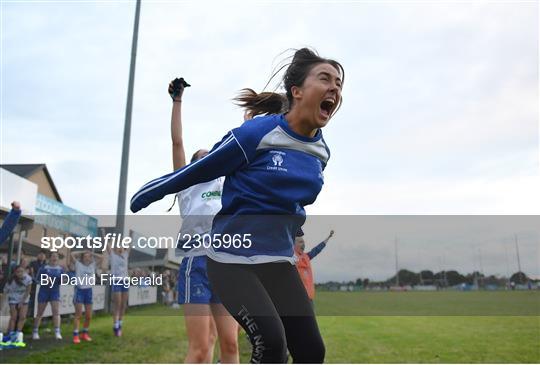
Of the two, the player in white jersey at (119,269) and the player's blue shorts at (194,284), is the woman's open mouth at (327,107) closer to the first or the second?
the player's blue shorts at (194,284)

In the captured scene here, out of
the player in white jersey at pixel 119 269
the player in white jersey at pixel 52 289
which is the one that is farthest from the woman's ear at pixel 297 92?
the player in white jersey at pixel 52 289

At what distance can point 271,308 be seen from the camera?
2.87 metres

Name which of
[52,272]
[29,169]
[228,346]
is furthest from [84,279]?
[29,169]

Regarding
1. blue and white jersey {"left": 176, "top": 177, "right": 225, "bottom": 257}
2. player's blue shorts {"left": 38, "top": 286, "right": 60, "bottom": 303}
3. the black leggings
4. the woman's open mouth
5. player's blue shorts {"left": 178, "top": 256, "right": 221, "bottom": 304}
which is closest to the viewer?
the black leggings

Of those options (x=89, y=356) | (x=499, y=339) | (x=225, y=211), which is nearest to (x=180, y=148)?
(x=225, y=211)

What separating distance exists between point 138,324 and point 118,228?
2.55 metres

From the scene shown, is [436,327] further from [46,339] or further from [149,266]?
[46,339]

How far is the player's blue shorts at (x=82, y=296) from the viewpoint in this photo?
439 inches

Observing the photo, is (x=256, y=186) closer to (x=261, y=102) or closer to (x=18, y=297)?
(x=261, y=102)

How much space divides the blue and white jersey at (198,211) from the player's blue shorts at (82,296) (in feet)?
23.9

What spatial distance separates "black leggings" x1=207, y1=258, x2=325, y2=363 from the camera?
2797 mm

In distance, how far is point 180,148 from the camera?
A: 167 inches

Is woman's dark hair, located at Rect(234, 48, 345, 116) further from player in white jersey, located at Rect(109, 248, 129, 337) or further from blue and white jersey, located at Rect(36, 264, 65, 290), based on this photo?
blue and white jersey, located at Rect(36, 264, 65, 290)

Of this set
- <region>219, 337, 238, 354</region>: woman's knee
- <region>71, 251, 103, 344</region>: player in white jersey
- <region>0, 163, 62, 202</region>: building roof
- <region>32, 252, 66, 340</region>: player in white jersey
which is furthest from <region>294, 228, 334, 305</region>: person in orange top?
<region>0, 163, 62, 202</region>: building roof
